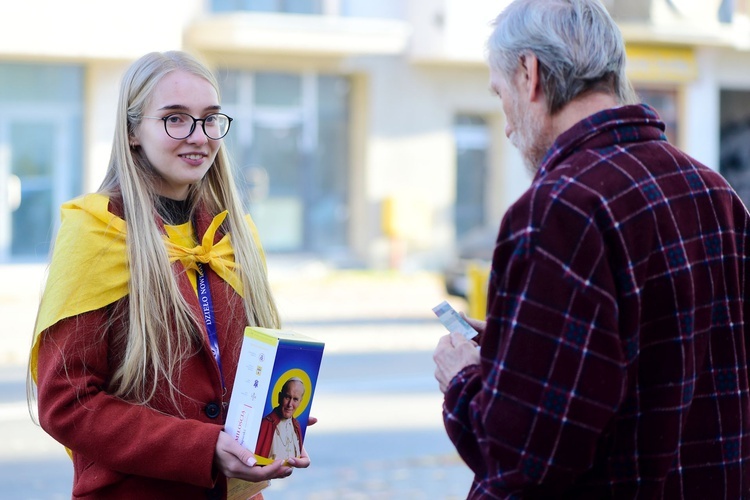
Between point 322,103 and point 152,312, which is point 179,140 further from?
point 322,103

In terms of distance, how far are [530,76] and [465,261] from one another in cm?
1309

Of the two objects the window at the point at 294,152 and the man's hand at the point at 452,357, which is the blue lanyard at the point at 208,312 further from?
the window at the point at 294,152

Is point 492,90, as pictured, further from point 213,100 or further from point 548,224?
point 213,100

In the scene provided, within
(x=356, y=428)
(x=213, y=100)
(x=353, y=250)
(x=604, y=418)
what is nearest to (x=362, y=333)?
(x=356, y=428)

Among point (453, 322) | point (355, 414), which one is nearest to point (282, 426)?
point (453, 322)

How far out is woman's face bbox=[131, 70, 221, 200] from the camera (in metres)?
3.04

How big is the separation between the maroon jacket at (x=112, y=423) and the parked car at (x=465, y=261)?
1205cm

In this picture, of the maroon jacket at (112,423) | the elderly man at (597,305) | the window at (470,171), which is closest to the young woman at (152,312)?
the maroon jacket at (112,423)

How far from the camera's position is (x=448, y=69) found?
894 inches

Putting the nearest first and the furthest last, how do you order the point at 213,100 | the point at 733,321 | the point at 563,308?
the point at 563,308
the point at 733,321
the point at 213,100

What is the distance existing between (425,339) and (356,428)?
5401 mm

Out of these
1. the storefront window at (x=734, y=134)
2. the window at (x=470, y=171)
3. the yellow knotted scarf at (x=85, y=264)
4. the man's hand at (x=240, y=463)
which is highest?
the storefront window at (x=734, y=134)

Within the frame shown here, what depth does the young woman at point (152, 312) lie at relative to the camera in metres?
2.80

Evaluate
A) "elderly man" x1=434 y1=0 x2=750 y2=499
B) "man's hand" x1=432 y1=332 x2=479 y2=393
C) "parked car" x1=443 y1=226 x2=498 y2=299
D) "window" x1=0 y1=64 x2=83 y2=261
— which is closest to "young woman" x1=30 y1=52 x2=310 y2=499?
"man's hand" x1=432 y1=332 x2=479 y2=393
